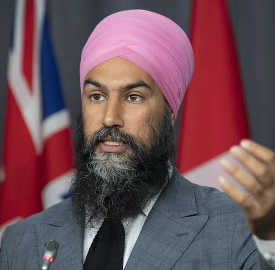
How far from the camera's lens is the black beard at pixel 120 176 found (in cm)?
213

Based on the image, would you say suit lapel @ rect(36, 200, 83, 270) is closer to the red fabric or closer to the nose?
the nose

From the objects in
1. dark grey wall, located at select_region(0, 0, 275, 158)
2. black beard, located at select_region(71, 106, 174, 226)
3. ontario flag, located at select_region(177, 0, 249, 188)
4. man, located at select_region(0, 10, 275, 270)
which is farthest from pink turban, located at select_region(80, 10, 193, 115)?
dark grey wall, located at select_region(0, 0, 275, 158)

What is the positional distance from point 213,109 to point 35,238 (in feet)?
5.10

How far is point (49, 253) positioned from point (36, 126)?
4.95 feet

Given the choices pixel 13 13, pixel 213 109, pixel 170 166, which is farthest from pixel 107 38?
pixel 13 13

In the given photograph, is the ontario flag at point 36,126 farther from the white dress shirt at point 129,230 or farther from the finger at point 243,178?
the finger at point 243,178

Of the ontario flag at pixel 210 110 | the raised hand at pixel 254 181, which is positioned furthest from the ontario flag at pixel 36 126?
the raised hand at pixel 254 181

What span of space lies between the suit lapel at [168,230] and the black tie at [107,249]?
6cm

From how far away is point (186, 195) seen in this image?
217 centimetres

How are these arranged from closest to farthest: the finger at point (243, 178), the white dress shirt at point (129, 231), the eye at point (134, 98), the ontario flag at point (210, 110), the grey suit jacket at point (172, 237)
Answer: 1. the finger at point (243, 178)
2. the grey suit jacket at point (172, 237)
3. the white dress shirt at point (129, 231)
4. the eye at point (134, 98)
5. the ontario flag at point (210, 110)

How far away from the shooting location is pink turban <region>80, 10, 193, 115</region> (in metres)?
2.16

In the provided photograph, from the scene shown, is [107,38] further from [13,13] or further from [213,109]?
[13,13]

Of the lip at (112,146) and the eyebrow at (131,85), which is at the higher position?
the eyebrow at (131,85)

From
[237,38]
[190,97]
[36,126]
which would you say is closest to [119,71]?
[190,97]
